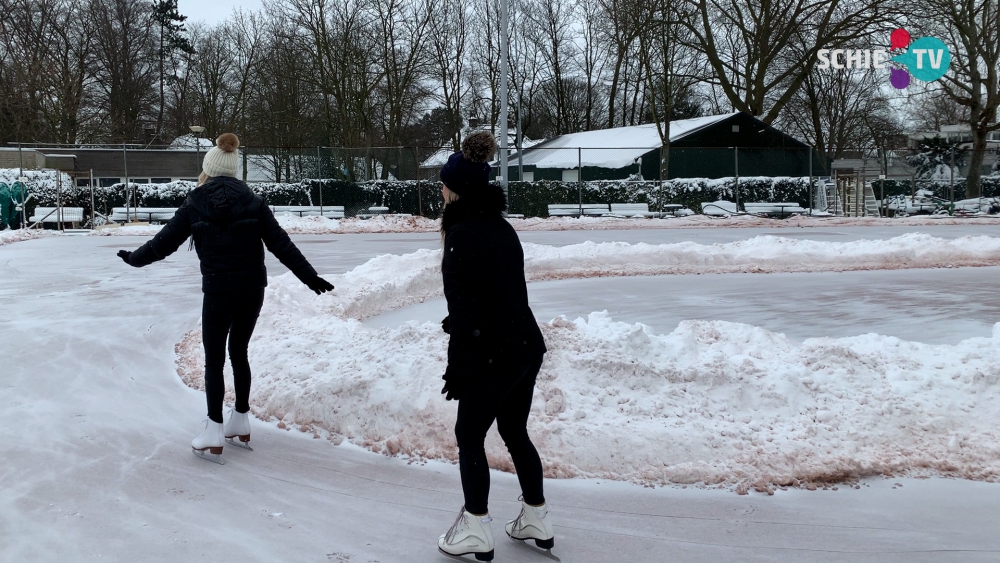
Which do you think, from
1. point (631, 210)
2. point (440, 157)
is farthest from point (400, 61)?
point (631, 210)

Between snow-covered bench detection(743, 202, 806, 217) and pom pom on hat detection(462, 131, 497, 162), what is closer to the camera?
pom pom on hat detection(462, 131, 497, 162)

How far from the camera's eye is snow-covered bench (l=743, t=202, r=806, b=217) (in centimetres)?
3061

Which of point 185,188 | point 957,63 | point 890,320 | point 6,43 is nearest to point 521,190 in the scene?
point 185,188

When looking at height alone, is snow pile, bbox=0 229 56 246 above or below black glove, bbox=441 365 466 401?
above

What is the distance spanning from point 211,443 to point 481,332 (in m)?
2.29

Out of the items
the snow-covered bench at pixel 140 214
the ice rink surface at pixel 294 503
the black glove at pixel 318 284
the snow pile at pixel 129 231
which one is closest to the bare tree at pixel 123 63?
the snow-covered bench at pixel 140 214

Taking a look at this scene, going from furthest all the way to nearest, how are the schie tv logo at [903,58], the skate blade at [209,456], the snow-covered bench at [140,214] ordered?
the schie tv logo at [903,58] < the snow-covered bench at [140,214] < the skate blade at [209,456]

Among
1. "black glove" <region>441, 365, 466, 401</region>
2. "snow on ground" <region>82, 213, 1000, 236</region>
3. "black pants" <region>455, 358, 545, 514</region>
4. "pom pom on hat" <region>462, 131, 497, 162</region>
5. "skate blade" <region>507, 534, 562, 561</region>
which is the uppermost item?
"pom pom on hat" <region>462, 131, 497, 162</region>

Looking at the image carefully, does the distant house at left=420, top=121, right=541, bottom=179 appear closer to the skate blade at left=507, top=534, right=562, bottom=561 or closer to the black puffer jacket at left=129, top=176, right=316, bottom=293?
the black puffer jacket at left=129, top=176, right=316, bottom=293

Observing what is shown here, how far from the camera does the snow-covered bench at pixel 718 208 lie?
30.8 m

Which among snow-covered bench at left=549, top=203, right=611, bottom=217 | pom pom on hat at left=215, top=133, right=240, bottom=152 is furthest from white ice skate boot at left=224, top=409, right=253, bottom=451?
snow-covered bench at left=549, top=203, right=611, bottom=217

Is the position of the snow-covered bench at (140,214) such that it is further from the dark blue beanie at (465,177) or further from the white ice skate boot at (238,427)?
the dark blue beanie at (465,177)

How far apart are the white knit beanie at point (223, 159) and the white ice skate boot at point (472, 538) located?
2.48m

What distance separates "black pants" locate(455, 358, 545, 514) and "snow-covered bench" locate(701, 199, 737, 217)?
91.5ft
